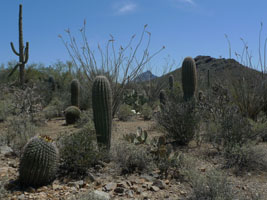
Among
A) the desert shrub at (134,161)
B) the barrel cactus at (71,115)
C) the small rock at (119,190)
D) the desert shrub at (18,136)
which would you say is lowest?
the small rock at (119,190)

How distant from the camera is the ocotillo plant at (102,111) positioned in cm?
542

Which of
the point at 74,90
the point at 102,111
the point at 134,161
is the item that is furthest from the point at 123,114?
the point at 134,161

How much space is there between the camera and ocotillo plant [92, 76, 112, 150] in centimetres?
542

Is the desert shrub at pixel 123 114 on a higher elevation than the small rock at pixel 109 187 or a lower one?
higher

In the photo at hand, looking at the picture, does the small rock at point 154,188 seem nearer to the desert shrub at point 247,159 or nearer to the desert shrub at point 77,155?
the desert shrub at point 77,155

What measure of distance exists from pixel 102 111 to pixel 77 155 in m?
1.13

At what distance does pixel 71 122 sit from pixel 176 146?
16.8 feet

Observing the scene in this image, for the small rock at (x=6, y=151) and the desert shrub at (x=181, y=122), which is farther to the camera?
the desert shrub at (x=181, y=122)

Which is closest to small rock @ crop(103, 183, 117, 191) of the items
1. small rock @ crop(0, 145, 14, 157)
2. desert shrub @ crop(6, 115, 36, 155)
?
desert shrub @ crop(6, 115, 36, 155)

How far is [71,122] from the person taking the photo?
10.3 m

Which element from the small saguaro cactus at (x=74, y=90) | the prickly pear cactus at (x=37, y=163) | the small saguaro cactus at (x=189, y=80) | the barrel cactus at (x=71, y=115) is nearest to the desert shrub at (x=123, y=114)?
the barrel cactus at (x=71, y=115)

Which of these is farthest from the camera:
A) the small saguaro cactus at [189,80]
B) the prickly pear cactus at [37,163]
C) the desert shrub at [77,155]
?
the small saguaro cactus at [189,80]

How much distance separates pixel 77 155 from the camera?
4.59m

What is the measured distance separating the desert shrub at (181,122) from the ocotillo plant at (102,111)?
1.75 m
